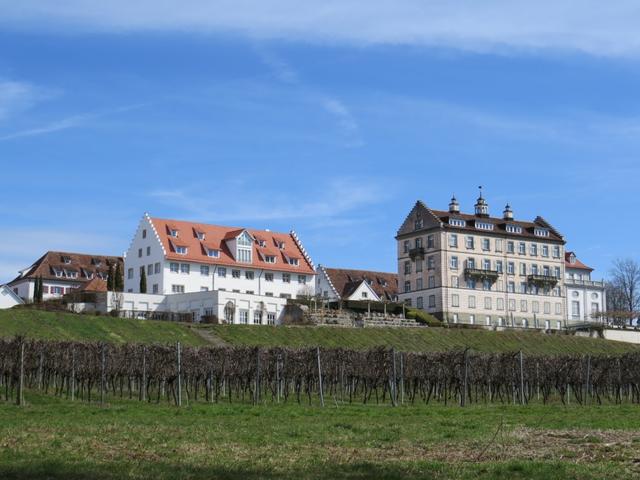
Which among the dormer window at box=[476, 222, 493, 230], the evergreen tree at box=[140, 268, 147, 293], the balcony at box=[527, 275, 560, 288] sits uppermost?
the dormer window at box=[476, 222, 493, 230]

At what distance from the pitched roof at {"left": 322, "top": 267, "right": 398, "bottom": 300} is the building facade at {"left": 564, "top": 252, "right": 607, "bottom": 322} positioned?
96.7 ft

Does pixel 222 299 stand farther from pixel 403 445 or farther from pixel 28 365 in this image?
pixel 403 445

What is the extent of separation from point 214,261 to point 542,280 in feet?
151

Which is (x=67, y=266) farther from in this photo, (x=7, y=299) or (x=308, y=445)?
(x=308, y=445)

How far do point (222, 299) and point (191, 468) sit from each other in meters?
78.1

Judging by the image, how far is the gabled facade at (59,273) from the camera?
139500 millimetres

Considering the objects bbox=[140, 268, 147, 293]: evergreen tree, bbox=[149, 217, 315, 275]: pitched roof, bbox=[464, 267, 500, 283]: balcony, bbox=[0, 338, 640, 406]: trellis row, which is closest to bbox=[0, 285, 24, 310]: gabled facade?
bbox=[140, 268, 147, 293]: evergreen tree

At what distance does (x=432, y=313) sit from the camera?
128500 millimetres

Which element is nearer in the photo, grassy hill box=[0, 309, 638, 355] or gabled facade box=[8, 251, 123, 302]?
grassy hill box=[0, 309, 638, 355]

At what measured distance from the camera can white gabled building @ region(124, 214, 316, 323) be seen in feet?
364

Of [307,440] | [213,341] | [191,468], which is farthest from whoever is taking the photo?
[213,341]

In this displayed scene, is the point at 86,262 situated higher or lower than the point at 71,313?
higher

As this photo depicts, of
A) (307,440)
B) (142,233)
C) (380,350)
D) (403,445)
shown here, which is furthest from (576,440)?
(142,233)

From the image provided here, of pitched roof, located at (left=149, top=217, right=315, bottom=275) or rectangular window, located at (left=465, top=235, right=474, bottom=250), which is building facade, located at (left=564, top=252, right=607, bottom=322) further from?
pitched roof, located at (left=149, top=217, right=315, bottom=275)
